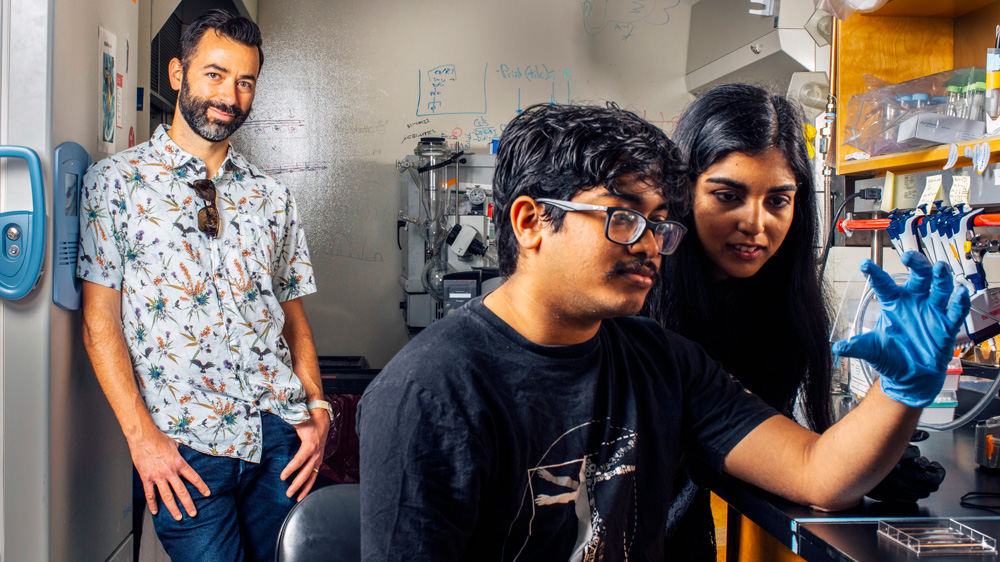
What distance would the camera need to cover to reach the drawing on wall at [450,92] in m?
3.77

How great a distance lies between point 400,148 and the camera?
3.76 m

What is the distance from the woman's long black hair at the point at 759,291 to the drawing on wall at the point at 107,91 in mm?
1329

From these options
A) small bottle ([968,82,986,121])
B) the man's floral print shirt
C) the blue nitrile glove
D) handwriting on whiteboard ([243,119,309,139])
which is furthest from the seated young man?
handwriting on whiteboard ([243,119,309,139])

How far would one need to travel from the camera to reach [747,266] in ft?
3.97

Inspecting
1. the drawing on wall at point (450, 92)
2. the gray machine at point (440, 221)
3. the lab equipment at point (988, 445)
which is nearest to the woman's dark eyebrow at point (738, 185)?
the lab equipment at point (988, 445)

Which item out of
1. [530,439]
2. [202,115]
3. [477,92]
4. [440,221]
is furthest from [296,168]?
[530,439]

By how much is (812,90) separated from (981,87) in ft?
3.63

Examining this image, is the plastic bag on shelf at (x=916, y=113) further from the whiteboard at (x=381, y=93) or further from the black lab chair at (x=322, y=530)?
the whiteboard at (x=381, y=93)

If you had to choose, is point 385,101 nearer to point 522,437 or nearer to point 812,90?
point 812,90

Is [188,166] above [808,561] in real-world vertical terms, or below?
above

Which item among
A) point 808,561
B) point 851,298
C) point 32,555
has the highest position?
point 851,298

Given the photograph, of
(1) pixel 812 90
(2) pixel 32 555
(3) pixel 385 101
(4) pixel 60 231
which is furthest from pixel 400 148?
(2) pixel 32 555

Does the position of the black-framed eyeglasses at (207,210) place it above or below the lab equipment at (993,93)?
below

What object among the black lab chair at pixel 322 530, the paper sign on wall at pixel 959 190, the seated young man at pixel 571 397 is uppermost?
the paper sign on wall at pixel 959 190
